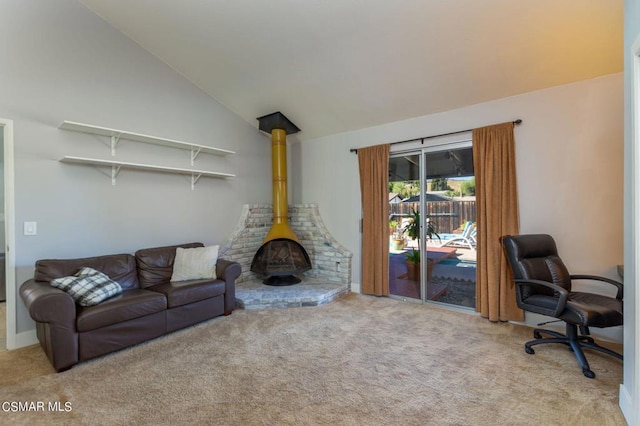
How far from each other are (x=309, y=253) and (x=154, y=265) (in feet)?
7.71

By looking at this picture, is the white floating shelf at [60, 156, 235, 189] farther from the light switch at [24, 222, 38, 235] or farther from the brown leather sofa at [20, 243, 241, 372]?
the brown leather sofa at [20, 243, 241, 372]

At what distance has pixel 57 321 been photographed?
2219 millimetres

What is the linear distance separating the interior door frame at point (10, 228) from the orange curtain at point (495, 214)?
4772 millimetres

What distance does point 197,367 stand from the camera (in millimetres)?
2295

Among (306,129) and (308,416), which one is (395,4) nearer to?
(306,129)

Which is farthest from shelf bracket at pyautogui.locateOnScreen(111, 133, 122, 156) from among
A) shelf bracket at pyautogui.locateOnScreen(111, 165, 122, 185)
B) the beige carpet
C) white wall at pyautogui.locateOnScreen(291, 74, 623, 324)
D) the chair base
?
the chair base

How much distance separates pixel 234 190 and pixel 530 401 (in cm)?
413

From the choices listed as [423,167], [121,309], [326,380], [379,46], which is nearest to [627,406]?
[326,380]

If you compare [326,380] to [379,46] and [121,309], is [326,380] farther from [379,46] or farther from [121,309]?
[379,46]

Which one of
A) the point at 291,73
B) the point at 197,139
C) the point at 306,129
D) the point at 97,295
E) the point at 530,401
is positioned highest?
the point at 291,73

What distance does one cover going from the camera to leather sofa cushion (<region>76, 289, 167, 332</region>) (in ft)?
7.74

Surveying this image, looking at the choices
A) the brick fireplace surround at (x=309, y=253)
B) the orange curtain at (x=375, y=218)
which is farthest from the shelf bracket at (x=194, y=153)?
the orange curtain at (x=375, y=218)

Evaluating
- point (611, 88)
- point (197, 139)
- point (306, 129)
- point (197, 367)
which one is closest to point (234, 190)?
point (197, 139)

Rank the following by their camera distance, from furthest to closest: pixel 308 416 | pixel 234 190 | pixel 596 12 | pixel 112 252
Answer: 1. pixel 234 190
2. pixel 112 252
3. pixel 596 12
4. pixel 308 416
